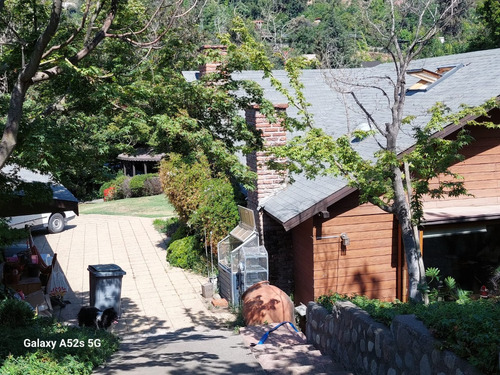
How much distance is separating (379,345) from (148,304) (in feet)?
29.2

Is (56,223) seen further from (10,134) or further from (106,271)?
(10,134)

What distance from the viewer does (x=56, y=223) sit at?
22.9 meters

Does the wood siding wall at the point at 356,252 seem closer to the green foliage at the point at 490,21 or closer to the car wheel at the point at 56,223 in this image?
the car wheel at the point at 56,223

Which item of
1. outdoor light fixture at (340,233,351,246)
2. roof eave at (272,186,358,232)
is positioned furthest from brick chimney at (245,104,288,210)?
roof eave at (272,186,358,232)

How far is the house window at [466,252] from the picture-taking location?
37.5ft

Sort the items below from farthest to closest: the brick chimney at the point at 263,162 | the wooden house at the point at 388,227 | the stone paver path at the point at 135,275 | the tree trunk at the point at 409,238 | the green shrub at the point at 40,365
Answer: the brick chimney at the point at 263,162
the stone paver path at the point at 135,275
the wooden house at the point at 388,227
the tree trunk at the point at 409,238
the green shrub at the point at 40,365

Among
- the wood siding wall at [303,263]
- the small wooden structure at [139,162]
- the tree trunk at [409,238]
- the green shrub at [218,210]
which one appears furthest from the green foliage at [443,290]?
the small wooden structure at [139,162]

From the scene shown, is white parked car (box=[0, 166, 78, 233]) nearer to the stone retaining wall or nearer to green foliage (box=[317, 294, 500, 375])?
the stone retaining wall

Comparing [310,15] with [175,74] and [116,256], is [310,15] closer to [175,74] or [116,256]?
[116,256]

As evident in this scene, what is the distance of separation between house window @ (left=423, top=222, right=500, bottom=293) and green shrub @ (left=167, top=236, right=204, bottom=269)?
7.13 m

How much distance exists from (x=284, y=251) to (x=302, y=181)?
5.50 feet

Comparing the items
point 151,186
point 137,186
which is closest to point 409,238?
point 151,186

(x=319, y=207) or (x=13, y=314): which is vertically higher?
(x=319, y=207)

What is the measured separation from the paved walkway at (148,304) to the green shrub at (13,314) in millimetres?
1581
